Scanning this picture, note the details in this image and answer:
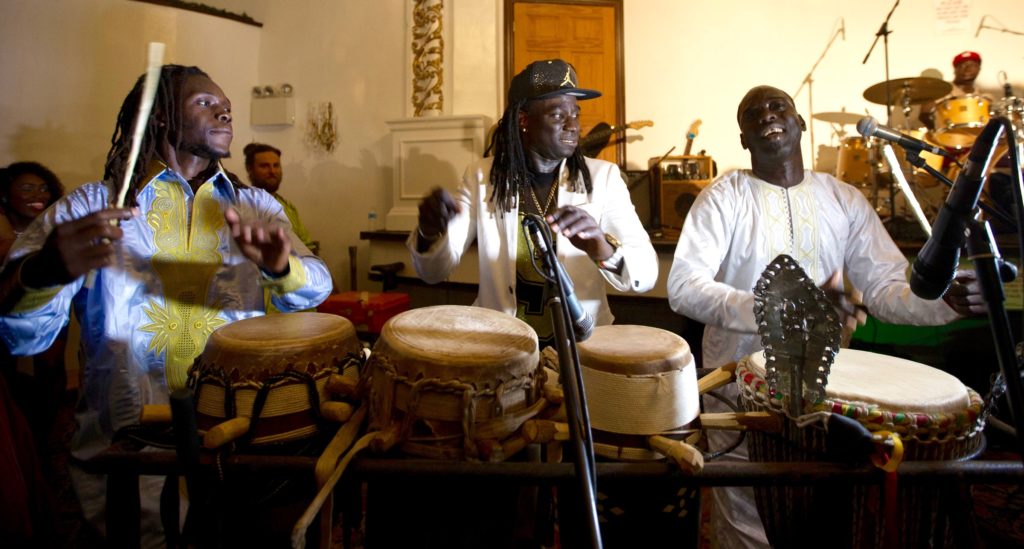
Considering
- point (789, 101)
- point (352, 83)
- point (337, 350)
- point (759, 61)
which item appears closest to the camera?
point (337, 350)

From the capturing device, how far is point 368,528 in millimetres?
1258

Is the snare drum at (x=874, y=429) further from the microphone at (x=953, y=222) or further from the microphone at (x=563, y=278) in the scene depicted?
the microphone at (x=563, y=278)

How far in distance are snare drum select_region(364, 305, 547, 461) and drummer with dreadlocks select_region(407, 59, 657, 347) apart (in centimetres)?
83

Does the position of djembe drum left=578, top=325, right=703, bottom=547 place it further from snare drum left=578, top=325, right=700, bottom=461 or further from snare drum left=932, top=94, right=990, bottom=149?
snare drum left=932, top=94, right=990, bottom=149

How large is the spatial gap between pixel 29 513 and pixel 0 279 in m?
1.45

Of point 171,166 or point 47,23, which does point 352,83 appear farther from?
point 171,166

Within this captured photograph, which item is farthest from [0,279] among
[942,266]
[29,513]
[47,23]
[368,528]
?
[47,23]

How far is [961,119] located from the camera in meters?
5.22

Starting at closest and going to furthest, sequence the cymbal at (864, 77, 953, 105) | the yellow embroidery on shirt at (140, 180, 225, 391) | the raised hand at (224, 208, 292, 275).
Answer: the raised hand at (224, 208, 292, 275) → the yellow embroidery on shirt at (140, 180, 225, 391) → the cymbal at (864, 77, 953, 105)

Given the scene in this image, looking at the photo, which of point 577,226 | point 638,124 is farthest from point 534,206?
point 638,124

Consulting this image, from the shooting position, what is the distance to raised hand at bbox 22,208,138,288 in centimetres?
128

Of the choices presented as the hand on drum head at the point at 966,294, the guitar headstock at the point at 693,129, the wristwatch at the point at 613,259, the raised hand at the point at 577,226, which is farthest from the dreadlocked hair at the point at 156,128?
the guitar headstock at the point at 693,129

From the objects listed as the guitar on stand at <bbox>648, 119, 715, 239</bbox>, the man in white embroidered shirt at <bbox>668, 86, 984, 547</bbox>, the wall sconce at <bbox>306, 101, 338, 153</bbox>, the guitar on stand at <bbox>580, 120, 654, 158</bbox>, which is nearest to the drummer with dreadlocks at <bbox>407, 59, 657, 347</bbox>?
the man in white embroidered shirt at <bbox>668, 86, 984, 547</bbox>

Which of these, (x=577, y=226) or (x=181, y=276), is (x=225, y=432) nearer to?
(x=181, y=276)
